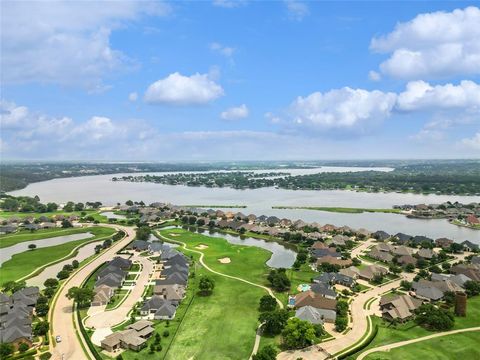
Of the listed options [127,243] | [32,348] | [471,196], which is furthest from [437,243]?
[471,196]

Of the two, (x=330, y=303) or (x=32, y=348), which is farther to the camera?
(x=330, y=303)

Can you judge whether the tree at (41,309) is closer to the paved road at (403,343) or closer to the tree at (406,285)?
the paved road at (403,343)

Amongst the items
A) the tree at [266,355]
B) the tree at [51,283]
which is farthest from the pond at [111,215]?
the tree at [266,355]

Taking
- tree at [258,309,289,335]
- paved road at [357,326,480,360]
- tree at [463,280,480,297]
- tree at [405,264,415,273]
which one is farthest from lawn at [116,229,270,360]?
tree at [463,280,480,297]

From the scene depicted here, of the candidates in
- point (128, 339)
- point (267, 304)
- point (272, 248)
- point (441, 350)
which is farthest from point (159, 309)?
point (272, 248)

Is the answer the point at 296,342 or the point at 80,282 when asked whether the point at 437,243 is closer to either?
the point at 296,342

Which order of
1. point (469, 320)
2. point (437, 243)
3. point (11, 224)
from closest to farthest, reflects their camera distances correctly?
point (469, 320) < point (437, 243) < point (11, 224)

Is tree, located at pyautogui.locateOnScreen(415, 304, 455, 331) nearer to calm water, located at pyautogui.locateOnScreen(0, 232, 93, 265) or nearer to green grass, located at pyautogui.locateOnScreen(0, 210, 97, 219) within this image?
calm water, located at pyautogui.locateOnScreen(0, 232, 93, 265)

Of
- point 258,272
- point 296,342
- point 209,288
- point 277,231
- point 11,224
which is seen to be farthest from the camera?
point 11,224
